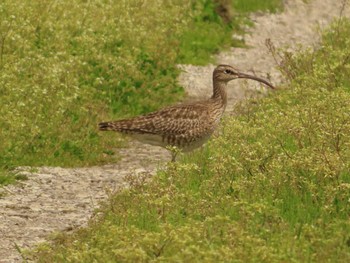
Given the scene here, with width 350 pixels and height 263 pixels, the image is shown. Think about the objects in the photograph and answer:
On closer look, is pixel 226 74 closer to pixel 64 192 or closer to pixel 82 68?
pixel 82 68

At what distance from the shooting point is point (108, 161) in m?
18.8

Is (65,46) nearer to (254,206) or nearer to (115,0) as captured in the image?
(115,0)

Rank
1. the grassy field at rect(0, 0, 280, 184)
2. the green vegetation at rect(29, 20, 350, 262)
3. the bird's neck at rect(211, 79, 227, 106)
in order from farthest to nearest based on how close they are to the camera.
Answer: the bird's neck at rect(211, 79, 227, 106)
the grassy field at rect(0, 0, 280, 184)
the green vegetation at rect(29, 20, 350, 262)

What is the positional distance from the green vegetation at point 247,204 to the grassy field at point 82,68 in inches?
111

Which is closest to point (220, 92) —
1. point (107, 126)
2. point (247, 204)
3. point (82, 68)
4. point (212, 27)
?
point (107, 126)

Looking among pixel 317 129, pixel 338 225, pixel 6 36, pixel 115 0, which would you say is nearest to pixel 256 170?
pixel 317 129

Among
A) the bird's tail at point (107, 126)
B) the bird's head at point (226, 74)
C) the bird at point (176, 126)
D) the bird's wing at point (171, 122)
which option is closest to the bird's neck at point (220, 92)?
the bird's head at point (226, 74)

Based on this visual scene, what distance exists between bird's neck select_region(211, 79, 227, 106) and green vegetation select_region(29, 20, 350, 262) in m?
1.30

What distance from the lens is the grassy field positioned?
18453mm

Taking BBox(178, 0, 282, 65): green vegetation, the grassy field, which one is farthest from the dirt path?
BBox(178, 0, 282, 65): green vegetation

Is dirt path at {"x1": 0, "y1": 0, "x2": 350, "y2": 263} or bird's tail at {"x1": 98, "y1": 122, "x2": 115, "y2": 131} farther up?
bird's tail at {"x1": 98, "y1": 122, "x2": 115, "y2": 131}

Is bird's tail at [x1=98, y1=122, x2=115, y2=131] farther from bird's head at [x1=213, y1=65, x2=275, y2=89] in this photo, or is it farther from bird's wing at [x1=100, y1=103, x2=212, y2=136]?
bird's head at [x1=213, y1=65, x2=275, y2=89]

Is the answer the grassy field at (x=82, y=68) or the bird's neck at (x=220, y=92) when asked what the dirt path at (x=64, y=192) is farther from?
the bird's neck at (x=220, y=92)

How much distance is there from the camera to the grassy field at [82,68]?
18.5 m
